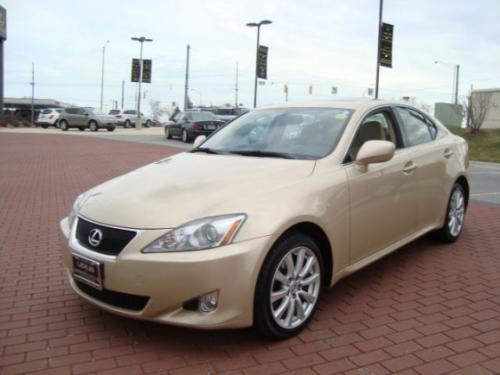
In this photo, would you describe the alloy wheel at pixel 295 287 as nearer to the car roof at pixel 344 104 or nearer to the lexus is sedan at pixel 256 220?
the lexus is sedan at pixel 256 220

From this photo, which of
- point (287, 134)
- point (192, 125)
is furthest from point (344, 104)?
point (192, 125)

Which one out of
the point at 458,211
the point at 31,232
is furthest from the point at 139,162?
the point at 458,211

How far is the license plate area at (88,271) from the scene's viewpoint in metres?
3.07

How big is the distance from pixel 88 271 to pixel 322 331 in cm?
157

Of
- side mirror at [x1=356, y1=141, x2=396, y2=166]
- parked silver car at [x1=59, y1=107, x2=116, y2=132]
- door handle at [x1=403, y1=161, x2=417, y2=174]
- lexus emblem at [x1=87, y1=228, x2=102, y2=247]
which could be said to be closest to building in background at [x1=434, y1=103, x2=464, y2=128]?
parked silver car at [x1=59, y1=107, x2=116, y2=132]

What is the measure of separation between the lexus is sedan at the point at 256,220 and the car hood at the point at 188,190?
0.01 meters

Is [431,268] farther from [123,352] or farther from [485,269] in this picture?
[123,352]

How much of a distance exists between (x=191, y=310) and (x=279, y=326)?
0.59 m

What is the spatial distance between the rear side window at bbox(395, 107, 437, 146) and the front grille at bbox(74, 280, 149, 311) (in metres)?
2.96

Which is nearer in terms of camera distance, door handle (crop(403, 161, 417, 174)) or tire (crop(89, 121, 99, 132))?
door handle (crop(403, 161, 417, 174))

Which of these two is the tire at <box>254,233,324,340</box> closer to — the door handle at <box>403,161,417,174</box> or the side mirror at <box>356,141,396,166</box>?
the side mirror at <box>356,141,396,166</box>

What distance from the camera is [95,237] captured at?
317 centimetres

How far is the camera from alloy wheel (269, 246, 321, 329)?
3.21m

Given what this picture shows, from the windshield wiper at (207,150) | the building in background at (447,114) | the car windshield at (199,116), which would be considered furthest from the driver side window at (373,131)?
the building in background at (447,114)
